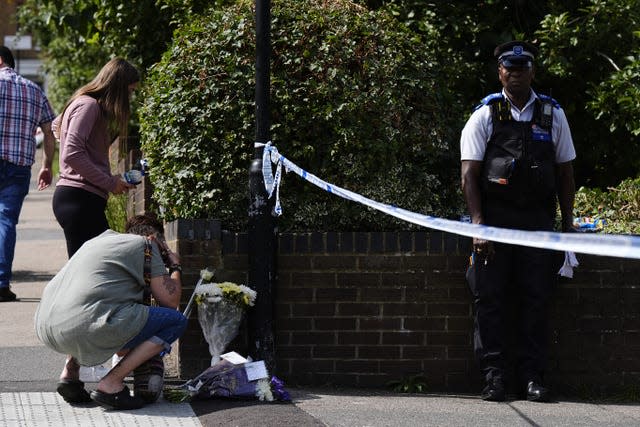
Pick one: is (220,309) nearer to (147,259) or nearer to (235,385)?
(235,385)

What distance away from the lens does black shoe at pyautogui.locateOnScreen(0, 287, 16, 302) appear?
29.2ft

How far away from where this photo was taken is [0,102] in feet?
29.7

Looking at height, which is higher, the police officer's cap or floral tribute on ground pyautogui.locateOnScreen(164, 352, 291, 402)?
the police officer's cap

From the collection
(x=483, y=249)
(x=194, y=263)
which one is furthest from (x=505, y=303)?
(x=194, y=263)

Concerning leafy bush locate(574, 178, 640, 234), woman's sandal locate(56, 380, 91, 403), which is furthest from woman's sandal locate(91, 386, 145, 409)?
leafy bush locate(574, 178, 640, 234)

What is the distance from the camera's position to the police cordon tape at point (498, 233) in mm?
3742

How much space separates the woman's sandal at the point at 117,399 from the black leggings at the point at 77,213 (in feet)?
3.22

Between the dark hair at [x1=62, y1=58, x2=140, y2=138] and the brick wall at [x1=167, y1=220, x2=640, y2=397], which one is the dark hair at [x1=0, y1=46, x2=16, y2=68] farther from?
the brick wall at [x1=167, y1=220, x2=640, y2=397]

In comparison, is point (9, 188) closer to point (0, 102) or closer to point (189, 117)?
point (0, 102)

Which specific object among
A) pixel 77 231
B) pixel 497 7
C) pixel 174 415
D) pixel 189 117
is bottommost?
pixel 174 415

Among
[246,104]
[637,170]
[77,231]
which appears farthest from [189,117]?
[637,170]

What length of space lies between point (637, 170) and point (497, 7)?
1715 millimetres

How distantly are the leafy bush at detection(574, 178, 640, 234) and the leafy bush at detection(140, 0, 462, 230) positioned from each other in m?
1.40

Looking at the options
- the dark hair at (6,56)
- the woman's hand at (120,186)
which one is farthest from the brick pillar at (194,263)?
the dark hair at (6,56)
